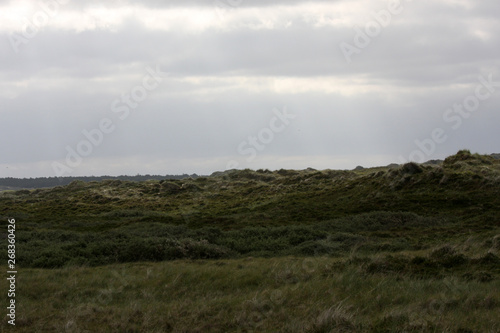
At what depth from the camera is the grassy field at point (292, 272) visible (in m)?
9.43

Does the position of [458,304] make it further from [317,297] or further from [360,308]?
[317,297]

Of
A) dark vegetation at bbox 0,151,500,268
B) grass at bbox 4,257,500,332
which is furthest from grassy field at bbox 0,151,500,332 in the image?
dark vegetation at bbox 0,151,500,268

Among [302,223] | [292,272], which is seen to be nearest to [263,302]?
[292,272]

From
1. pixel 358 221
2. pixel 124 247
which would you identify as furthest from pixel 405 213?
pixel 124 247

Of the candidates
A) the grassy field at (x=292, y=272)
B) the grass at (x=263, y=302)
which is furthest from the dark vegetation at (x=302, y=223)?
the grass at (x=263, y=302)

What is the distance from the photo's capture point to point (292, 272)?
14039 mm

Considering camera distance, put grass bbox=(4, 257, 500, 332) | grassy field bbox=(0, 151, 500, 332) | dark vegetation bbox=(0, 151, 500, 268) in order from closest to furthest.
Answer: grass bbox=(4, 257, 500, 332), grassy field bbox=(0, 151, 500, 332), dark vegetation bbox=(0, 151, 500, 268)

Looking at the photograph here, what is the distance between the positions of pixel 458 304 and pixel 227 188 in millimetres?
61731

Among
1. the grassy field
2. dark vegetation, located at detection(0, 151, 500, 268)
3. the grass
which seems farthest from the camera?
dark vegetation, located at detection(0, 151, 500, 268)

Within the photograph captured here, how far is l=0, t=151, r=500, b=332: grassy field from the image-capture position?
9430 millimetres

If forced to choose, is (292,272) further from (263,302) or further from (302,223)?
(302,223)

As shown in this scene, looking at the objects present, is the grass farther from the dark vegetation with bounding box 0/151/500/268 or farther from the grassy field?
the dark vegetation with bounding box 0/151/500/268

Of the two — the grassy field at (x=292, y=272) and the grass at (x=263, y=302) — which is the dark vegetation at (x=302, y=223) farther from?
the grass at (x=263, y=302)

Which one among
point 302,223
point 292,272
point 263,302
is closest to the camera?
point 263,302
